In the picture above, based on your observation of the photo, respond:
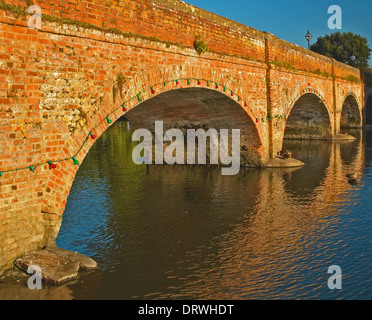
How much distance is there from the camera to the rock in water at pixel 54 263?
6.26 meters

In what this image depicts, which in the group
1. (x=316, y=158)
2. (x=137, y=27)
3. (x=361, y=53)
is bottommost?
(x=316, y=158)

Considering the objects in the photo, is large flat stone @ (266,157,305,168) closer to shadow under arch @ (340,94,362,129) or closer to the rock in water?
the rock in water

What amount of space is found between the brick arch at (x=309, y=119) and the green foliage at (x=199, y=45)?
13723 millimetres

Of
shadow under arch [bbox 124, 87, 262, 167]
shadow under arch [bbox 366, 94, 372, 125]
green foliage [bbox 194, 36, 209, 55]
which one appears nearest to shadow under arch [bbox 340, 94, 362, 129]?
shadow under arch [bbox 366, 94, 372, 125]

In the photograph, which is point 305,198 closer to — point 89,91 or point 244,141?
point 244,141

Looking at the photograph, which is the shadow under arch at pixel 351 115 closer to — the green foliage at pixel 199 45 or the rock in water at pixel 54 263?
the green foliage at pixel 199 45

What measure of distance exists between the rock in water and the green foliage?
23.7 ft

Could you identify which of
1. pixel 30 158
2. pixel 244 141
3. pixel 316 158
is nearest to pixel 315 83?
pixel 316 158

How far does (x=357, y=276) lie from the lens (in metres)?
6.66

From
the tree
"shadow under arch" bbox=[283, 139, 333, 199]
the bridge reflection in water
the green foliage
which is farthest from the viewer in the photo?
the tree

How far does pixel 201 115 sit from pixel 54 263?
10240mm

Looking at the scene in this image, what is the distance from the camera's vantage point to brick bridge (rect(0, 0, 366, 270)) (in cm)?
630

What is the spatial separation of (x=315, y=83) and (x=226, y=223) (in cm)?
1545

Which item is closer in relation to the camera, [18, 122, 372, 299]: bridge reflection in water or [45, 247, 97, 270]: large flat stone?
[18, 122, 372, 299]: bridge reflection in water
